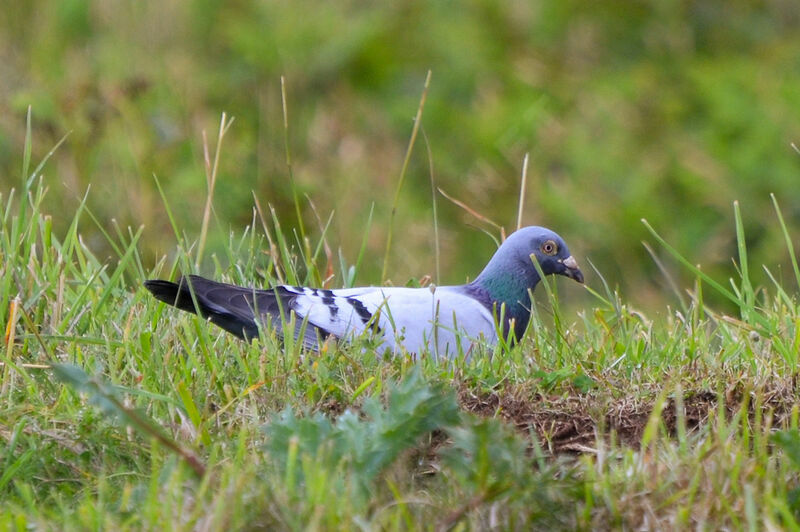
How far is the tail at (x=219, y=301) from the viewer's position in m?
3.46

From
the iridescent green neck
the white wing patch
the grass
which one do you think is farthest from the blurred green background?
the grass

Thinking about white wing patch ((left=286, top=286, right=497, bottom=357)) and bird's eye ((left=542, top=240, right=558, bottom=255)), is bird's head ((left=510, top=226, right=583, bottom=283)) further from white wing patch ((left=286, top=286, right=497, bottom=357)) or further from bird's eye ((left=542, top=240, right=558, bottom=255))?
white wing patch ((left=286, top=286, right=497, bottom=357))

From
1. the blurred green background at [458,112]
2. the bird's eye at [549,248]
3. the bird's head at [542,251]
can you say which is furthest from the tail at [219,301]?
the blurred green background at [458,112]

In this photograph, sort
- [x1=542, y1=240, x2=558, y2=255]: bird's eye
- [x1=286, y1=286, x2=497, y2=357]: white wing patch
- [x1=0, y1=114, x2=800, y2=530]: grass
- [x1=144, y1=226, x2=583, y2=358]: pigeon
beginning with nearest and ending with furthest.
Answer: [x1=0, y1=114, x2=800, y2=530]: grass
[x1=144, y1=226, x2=583, y2=358]: pigeon
[x1=286, y1=286, x2=497, y2=357]: white wing patch
[x1=542, y1=240, x2=558, y2=255]: bird's eye

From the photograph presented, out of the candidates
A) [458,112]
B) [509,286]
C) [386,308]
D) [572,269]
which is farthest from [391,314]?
[458,112]

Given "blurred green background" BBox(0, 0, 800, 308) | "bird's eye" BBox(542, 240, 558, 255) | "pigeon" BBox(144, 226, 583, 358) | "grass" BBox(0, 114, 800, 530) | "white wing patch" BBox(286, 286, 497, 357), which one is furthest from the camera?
"blurred green background" BBox(0, 0, 800, 308)

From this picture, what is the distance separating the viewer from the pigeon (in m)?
3.43

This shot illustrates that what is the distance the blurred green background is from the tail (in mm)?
3849

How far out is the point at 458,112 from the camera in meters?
10.0

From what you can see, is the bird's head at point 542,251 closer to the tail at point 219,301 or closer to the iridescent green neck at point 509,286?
the iridescent green neck at point 509,286

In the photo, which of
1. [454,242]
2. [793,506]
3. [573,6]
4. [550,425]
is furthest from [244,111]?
[793,506]

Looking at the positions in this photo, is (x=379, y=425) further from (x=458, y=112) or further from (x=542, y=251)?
(x=458, y=112)

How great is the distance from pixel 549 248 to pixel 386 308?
1.14 metres

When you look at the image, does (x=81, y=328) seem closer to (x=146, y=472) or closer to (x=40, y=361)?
(x=40, y=361)
